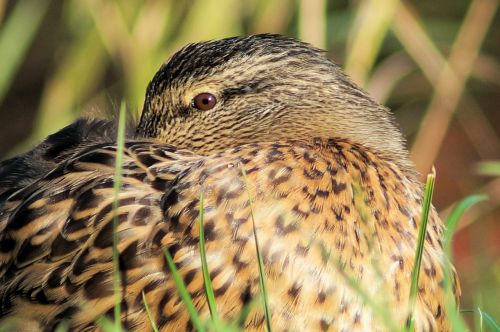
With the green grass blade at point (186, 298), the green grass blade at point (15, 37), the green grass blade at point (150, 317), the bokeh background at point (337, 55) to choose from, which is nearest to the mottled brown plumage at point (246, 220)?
the green grass blade at point (150, 317)

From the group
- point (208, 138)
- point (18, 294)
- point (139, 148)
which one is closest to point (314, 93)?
point (208, 138)

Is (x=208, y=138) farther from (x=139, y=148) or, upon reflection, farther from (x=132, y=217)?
(x=132, y=217)

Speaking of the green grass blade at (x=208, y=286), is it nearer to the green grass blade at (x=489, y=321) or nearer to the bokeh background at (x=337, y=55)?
the green grass blade at (x=489, y=321)

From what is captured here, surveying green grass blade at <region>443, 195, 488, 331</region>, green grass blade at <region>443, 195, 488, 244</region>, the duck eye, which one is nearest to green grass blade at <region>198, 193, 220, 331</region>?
green grass blade at <region>443, 195, 488, 331</region>

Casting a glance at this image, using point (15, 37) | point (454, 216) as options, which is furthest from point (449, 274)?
point (15, 37)

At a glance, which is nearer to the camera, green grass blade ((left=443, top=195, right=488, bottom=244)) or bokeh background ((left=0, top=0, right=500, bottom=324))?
green grass blade ((left=443, top=195, right=488, bottom=244))

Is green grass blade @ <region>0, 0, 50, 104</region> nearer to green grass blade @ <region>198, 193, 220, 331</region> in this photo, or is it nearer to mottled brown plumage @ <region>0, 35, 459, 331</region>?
mottled brown plumage @ <region>0, 35, 459, 331</region>

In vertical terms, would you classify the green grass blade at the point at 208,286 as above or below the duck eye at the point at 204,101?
below

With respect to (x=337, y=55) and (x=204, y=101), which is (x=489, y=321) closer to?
(x=204, y=101)
